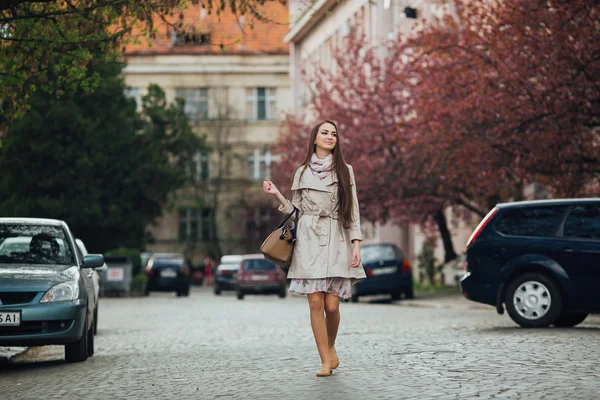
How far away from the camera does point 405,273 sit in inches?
1399

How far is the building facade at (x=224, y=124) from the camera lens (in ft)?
258

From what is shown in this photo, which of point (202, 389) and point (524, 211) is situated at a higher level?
point (524, 211)

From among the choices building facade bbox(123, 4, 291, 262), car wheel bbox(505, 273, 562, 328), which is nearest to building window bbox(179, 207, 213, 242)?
building facade bbox(123, 4, 291, 262)

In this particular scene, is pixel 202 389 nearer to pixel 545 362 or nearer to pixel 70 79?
pixel 545 362

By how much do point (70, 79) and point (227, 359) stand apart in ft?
14.1

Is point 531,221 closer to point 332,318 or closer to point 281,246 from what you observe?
point 332,318

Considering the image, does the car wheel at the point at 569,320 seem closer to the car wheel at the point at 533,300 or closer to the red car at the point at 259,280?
the car wheel at the point at 533,300

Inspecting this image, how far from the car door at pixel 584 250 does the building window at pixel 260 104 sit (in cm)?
6599

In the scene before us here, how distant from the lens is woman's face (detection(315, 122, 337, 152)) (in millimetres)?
10953

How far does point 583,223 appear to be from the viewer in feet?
56.8

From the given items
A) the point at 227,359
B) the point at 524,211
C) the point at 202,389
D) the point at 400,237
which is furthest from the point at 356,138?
the point at 202,389

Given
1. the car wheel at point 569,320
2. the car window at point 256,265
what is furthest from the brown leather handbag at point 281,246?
the car window at point 256,265

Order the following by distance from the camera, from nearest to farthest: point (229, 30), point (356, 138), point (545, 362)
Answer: point (545, 362) → point (356, 138) → point (229, 30)

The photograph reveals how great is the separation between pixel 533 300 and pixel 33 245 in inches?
255
